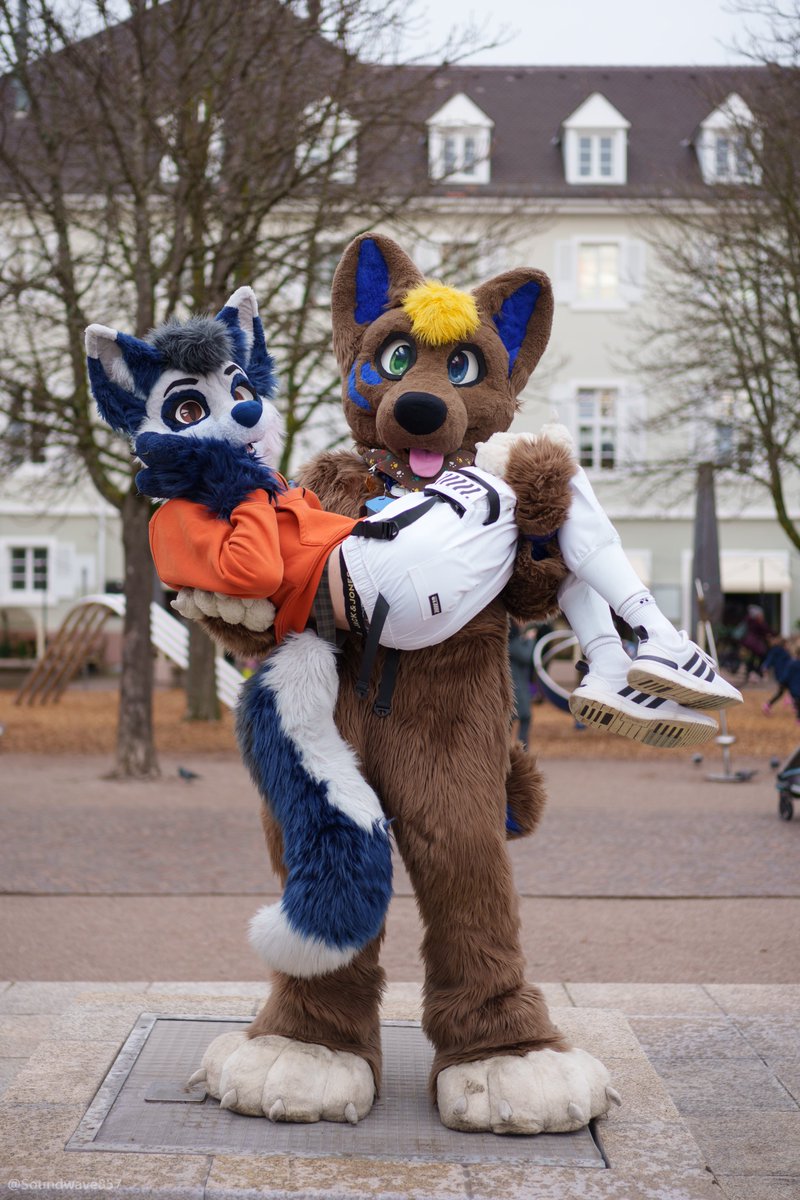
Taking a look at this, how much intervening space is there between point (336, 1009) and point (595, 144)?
28.8 metres

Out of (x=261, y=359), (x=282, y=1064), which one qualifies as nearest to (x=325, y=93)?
(x=261, y=359)

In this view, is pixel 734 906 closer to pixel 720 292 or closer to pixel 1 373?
pixel 1 373

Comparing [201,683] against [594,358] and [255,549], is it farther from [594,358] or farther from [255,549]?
[594,358]

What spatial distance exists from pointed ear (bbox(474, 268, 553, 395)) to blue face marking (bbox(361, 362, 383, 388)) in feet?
1.23

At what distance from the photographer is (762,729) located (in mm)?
16391

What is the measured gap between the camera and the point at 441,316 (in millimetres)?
3832

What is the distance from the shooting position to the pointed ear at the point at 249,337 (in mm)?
3578

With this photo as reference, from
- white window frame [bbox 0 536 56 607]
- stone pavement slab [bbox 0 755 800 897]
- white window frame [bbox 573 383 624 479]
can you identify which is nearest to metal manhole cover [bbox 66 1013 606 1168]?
stone pavement slab [bbox 0 755 800 897]

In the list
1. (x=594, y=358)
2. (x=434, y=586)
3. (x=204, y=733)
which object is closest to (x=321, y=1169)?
(x=434, y=586)

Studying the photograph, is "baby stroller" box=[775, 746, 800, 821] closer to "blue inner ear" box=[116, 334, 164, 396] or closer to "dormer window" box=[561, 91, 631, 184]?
"blue inner ear" box=[116, 334, 164, 396]

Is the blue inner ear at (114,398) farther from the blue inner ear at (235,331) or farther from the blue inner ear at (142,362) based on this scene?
the blue inner ear at (235,331)

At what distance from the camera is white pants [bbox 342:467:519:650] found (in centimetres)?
339

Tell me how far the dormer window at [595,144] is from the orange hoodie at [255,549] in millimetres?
27992

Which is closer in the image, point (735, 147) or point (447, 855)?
point (447, 855)
